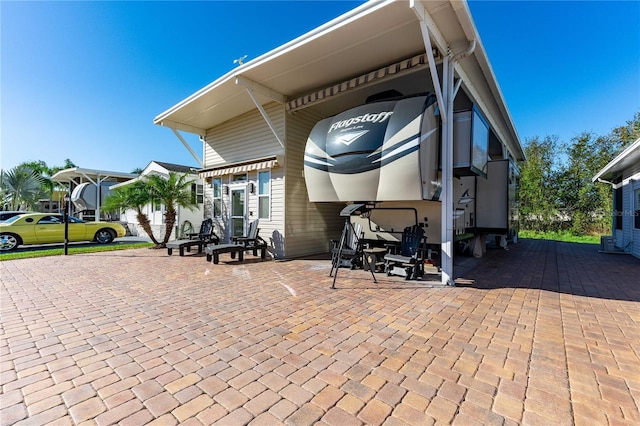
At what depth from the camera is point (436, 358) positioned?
2.62 meters

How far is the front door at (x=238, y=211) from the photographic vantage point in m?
9.35

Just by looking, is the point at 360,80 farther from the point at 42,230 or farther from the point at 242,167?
the point at 42,230

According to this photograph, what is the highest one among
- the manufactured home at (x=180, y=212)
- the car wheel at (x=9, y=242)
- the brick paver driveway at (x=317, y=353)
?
the manufactured home at (x=180, y=212)

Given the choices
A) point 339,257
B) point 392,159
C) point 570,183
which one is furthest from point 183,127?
point 570,183

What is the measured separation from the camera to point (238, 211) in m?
9.62

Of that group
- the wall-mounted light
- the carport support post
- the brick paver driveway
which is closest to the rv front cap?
the carport support post

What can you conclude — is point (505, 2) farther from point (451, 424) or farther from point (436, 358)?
point (451, 424)

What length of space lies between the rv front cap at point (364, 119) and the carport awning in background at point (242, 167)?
8.51 feet

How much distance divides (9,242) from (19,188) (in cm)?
1380

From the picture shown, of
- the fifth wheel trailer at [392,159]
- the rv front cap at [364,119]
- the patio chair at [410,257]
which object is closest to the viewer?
the fifth wheel trailer at [392,159]

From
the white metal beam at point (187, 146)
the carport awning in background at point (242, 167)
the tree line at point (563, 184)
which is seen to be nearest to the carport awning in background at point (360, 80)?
the carport awning in background at point (242, 167)

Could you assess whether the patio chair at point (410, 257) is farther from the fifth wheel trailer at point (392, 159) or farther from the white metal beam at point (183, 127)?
the white metal beam at point (183, 127)

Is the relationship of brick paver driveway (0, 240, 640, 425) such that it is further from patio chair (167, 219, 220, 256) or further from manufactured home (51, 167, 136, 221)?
manufactured home (51, 167, 136, 221)

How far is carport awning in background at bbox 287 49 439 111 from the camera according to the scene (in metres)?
5.82
